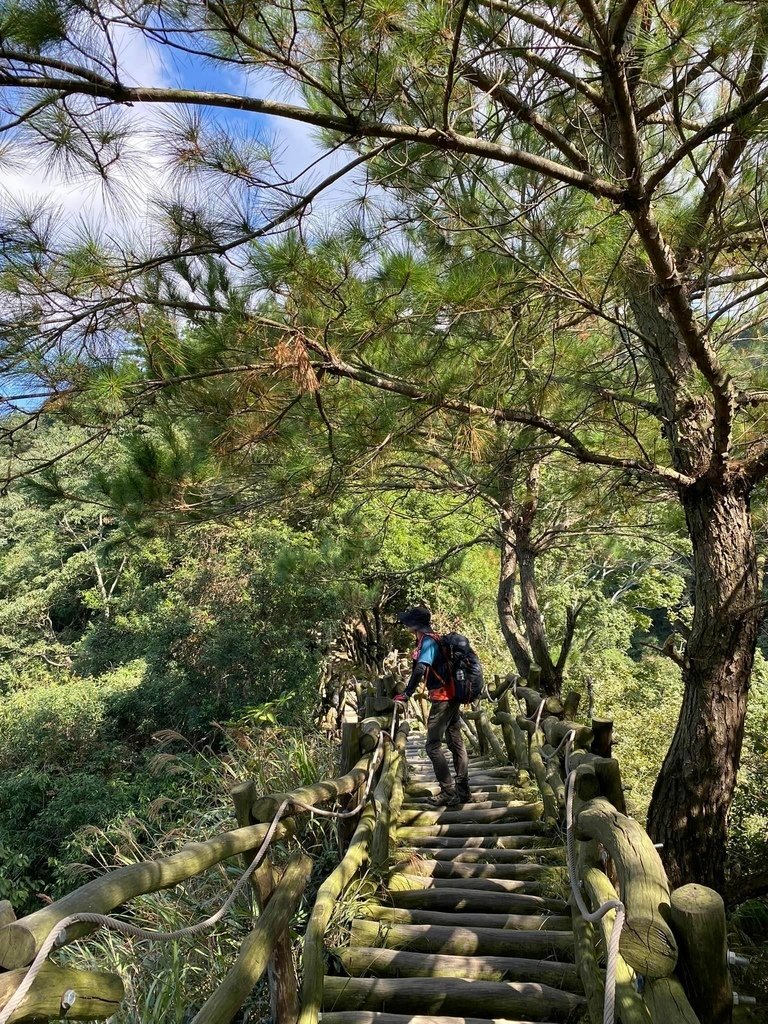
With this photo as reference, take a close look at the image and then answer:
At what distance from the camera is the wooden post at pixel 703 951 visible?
138 centimetres

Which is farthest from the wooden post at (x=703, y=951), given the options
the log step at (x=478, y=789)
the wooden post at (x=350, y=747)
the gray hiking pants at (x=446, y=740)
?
the log step at (x=478, y=789)

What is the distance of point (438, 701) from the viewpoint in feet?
14.4

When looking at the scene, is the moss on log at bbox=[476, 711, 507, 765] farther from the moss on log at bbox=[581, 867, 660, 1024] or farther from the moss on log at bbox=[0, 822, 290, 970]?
the moss on log at bbox=[0, 822, 290, 970]

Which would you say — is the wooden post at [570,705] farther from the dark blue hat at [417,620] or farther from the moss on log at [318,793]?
the moss on log at [318,793]

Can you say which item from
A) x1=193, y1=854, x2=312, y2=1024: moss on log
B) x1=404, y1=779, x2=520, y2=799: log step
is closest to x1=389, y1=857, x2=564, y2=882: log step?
x1=193, y1=854, x2=312, y2=1024: moss on log

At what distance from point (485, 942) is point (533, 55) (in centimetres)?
356

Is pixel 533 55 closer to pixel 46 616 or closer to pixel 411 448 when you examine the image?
pixel 411 448

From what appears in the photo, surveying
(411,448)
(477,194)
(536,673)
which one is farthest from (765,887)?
(477,194)

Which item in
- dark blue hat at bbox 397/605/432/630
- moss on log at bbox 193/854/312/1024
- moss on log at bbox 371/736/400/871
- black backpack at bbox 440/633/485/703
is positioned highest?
dark blue hat at bbox 397/605/432/630

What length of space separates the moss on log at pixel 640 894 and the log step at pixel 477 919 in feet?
3.81

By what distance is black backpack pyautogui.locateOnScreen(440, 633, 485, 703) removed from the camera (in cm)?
429

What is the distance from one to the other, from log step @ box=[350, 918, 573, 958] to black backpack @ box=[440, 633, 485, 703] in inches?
61.6

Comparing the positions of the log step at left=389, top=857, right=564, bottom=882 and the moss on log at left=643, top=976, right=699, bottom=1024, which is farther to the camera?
the log step at left=389, top=857, right=564, bottom=882

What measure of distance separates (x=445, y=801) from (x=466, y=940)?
2.01m
